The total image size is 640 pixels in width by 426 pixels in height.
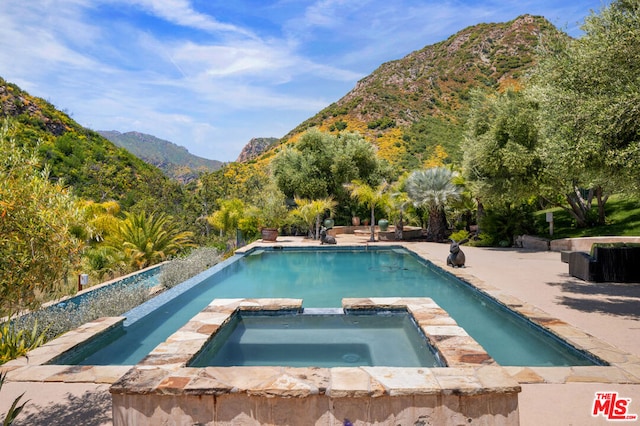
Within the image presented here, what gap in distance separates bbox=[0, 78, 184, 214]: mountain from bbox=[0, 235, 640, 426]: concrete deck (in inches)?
830

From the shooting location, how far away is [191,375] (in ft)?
11.0

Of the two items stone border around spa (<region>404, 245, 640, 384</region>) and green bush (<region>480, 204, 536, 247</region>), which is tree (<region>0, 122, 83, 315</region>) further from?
green bush (<region>480, 204, 536, 247</region>)

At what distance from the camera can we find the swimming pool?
5047 millimetres

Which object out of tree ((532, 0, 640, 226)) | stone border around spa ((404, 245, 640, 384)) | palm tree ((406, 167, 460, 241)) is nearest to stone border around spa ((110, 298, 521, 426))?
stone border around spa ((404, 245, 640, 384))

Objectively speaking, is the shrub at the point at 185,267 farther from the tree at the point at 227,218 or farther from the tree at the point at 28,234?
the tree at the point at 28,234

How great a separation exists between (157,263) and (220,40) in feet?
23.9

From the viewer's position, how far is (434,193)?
17.0 metres

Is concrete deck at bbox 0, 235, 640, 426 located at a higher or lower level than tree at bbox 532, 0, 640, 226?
lower

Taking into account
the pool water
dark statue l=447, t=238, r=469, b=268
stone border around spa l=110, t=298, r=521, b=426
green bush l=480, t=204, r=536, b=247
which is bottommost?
the pool water

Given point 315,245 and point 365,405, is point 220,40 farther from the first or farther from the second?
point 365,405

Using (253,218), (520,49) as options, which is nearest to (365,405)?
(253,218)

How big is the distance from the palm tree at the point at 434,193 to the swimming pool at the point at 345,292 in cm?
292

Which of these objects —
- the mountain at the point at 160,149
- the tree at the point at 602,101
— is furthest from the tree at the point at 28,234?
the mountain at the point at 160,149

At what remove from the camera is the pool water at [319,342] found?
489cm
